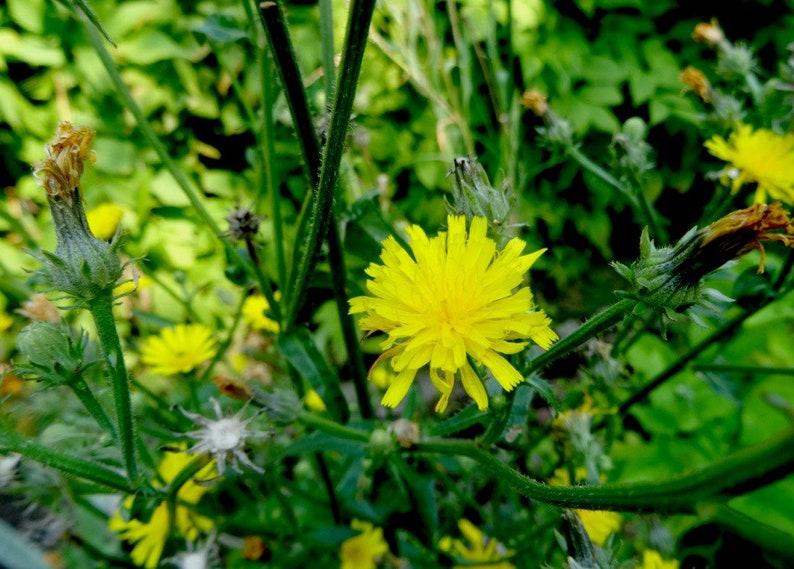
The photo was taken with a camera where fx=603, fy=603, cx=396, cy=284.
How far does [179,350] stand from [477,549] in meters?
0.79

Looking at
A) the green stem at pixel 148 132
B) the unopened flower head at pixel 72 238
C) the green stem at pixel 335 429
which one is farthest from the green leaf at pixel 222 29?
the green stem at pixel 335 429

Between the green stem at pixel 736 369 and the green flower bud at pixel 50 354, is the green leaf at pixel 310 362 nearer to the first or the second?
the green flower bud at pixel 50 354

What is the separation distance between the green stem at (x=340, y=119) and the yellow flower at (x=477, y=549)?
29.4 inches

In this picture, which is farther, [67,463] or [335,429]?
[335,429]

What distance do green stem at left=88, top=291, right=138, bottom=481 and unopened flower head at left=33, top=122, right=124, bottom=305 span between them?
0.04ft

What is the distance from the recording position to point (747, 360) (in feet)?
6.10

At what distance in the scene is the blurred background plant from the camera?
879 mm

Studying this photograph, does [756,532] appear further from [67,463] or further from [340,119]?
[67,463]

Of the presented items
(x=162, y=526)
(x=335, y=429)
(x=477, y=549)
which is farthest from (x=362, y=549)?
(x=335, y=429)

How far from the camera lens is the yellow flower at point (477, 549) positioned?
4.06 ft

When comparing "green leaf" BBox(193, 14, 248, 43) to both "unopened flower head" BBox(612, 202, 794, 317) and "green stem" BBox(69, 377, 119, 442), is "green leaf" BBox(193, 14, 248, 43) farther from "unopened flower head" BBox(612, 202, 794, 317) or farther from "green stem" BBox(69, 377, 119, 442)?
"unopened flower head" BBox(612, 202, 794, 317)

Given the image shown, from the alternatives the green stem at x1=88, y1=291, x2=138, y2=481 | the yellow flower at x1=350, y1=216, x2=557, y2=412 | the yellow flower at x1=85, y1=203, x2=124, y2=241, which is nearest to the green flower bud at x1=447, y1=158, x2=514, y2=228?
the yellow flower at x1=350, y1=216, x2=557, y2=412

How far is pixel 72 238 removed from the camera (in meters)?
0.73

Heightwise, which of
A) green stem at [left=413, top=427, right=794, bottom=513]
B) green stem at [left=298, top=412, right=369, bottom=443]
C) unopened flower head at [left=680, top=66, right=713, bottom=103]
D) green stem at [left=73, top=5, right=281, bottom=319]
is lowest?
green stem at [left=413, top=427, right=794, bottom=513]
